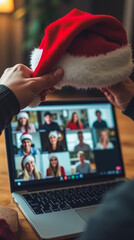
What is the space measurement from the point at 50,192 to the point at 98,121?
0.27m

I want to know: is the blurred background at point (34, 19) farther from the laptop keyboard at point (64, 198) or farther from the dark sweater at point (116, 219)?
the dark sweater at point (116, 219)

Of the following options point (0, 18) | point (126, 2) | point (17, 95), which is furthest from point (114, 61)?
point (0, 18)

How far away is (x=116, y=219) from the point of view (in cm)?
29

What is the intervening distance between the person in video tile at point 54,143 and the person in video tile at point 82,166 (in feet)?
0.17

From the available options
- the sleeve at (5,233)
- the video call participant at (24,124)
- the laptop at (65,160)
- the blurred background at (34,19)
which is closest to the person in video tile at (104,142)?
the laptop at (65,160)

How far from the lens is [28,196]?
74 centimetres

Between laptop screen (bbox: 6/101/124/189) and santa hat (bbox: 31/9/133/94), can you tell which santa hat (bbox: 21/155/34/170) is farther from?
santa hat (bbox: 31/9/133/94)

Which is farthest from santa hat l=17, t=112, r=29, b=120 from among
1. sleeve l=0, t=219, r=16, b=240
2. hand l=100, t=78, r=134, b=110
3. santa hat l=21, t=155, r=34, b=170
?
sleeve l=0, t=219, r=16, b=240

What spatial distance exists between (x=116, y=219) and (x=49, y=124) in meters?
0.59

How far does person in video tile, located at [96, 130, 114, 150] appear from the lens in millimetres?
913

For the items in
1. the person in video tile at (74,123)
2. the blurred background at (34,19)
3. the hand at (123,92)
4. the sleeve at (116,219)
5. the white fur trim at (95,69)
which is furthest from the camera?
the blurred background at (34,19)

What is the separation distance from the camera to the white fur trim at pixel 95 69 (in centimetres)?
58

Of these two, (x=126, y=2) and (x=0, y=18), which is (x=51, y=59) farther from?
(x=0, y=18)

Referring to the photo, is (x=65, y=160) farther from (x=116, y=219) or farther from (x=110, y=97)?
(x=116, y=219)
